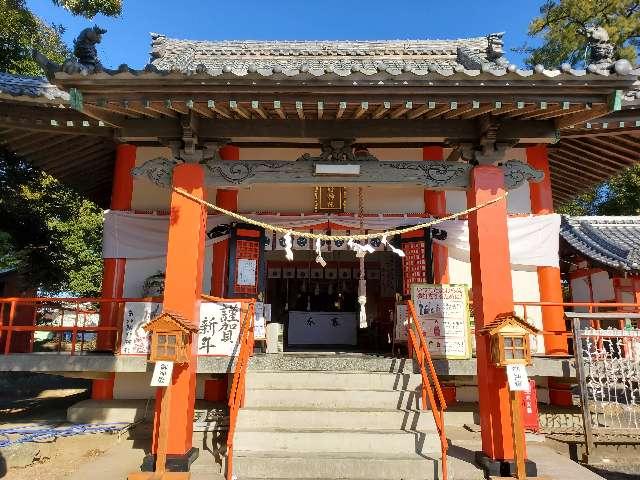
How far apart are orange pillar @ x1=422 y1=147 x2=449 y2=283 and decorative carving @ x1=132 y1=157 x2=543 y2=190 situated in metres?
3.01

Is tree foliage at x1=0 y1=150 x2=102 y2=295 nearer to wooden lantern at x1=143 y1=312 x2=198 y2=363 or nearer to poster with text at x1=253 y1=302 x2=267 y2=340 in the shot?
poster with text at x1=253 y1=302 x2=267 y2=340

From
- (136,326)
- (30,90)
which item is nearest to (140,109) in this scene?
(30,90)

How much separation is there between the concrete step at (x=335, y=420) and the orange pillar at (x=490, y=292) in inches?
32.9

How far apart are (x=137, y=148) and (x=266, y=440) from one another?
22.2 feet

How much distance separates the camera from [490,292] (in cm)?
611

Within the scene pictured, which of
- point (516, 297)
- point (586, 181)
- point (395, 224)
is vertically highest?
point (586, 181)

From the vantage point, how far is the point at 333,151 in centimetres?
663

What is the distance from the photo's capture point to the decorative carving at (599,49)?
581cm

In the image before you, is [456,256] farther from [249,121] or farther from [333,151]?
[249,121]

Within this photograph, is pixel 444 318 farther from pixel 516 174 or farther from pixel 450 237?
pixel 516 174

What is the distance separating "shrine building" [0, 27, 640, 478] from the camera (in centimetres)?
571

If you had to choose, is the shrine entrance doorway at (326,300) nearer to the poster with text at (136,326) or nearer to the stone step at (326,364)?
the stone step at (326,364)

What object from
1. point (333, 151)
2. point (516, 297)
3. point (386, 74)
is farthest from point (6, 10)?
point (516, 297)

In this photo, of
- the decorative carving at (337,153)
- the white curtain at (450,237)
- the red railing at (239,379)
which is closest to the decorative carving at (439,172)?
the decorative carving at (337,153)
